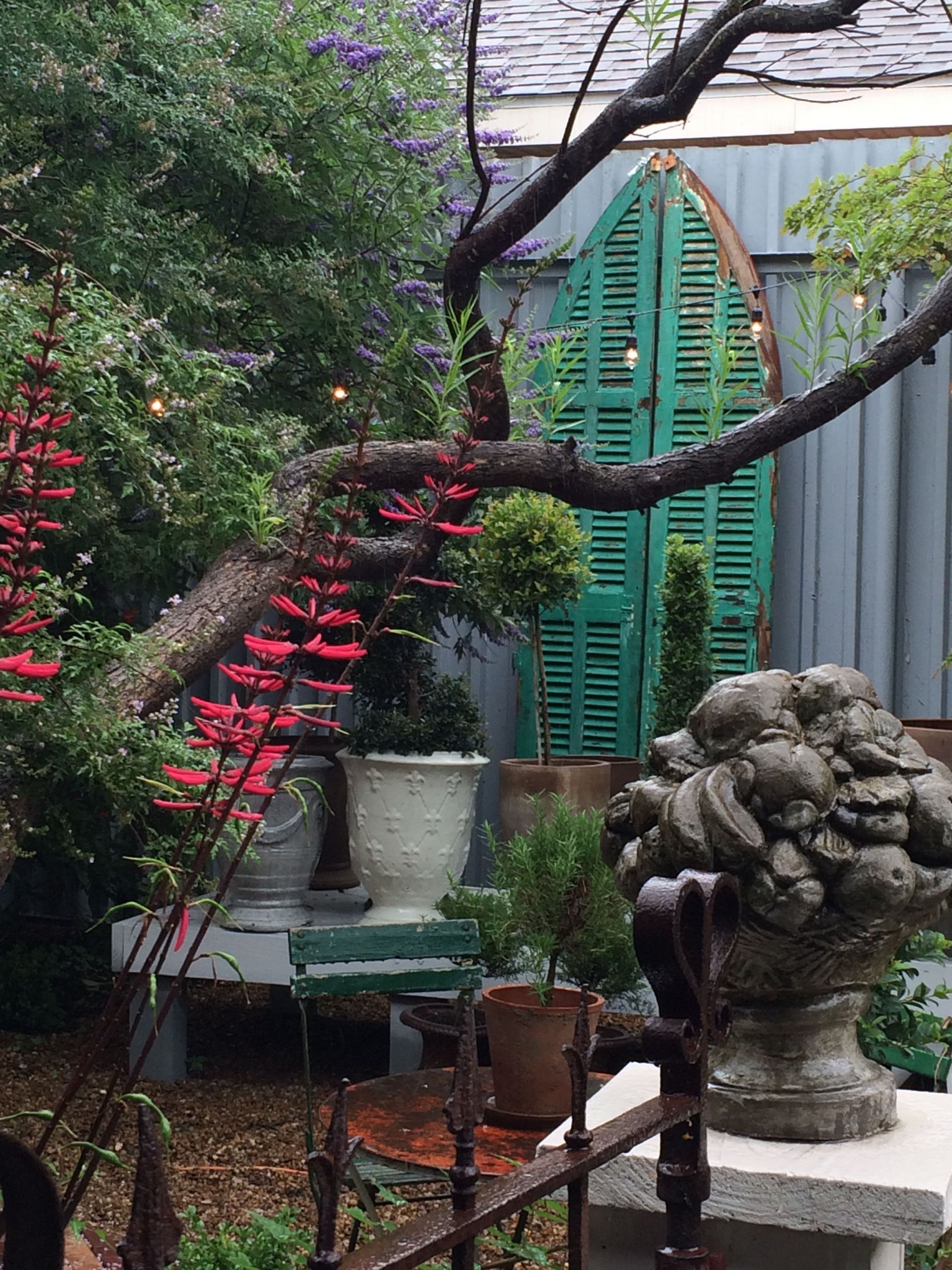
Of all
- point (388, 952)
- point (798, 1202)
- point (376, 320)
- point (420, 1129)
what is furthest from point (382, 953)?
point (376, 320)

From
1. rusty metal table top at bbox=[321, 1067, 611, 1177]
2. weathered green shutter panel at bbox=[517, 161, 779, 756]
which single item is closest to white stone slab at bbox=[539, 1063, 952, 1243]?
rusty metal table top at bbox=[321, 1067, 611, 1177]

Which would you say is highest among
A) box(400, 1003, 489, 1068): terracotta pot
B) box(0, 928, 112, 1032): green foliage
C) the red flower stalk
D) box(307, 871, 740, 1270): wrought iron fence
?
the red flower stalk

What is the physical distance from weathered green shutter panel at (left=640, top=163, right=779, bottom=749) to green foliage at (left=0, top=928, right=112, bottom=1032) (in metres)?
2.35

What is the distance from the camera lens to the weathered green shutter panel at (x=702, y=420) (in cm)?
528

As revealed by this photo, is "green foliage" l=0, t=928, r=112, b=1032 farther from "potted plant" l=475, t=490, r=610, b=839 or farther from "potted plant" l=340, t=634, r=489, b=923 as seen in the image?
"potted plant" l=475, t=490, r=610, b=839

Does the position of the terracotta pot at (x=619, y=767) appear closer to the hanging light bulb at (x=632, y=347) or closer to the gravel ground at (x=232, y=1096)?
the gravel ground at (x=232, y=1096)

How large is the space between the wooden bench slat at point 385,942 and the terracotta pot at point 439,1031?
0.61 meters

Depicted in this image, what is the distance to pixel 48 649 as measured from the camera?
323 cm

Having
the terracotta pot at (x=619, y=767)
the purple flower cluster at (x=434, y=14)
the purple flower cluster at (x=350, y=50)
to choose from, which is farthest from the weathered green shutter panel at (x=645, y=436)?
the purple flower cluster at (x=350, y=50)

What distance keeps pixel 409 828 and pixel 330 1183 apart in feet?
12.5

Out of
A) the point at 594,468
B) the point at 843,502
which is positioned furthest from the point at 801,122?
the point at 594,468

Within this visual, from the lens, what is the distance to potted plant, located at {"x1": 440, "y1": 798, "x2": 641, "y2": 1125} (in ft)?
10.8

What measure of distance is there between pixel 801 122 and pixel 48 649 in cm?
430

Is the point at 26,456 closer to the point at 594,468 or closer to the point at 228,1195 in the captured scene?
the point at 228,1195
